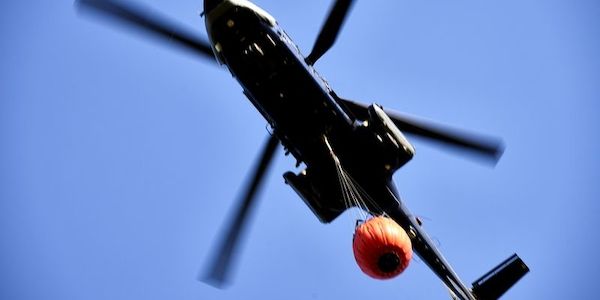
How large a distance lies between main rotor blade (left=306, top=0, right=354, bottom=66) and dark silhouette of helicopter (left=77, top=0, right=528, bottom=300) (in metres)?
0.02

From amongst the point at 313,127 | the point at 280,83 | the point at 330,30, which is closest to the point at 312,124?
the point at 313,127

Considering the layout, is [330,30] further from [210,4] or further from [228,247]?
[228,247]

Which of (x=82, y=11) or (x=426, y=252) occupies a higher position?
(x=82, y=11)

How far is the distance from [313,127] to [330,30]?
6.12ft

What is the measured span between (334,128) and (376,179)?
124cm

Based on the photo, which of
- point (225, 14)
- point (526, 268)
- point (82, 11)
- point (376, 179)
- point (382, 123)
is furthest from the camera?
point (526, 268)

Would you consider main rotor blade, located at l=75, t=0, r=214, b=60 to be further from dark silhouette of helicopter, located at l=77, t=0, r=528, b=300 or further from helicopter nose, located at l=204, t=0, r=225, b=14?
helicopter nose, located at l=204, t=0, r=225, b=14

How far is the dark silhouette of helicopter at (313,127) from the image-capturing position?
7754 millimetres

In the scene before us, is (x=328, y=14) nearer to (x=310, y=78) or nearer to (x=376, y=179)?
(x=310, y=78)

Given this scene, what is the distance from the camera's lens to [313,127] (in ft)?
28.7

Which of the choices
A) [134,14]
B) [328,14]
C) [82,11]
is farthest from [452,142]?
[82,11]

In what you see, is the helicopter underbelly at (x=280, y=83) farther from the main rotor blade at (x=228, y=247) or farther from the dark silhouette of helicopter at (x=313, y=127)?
the main rotor blade at (x=228, y=247)

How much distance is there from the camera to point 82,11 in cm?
688

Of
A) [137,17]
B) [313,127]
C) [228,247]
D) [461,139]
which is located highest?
[137,17]
